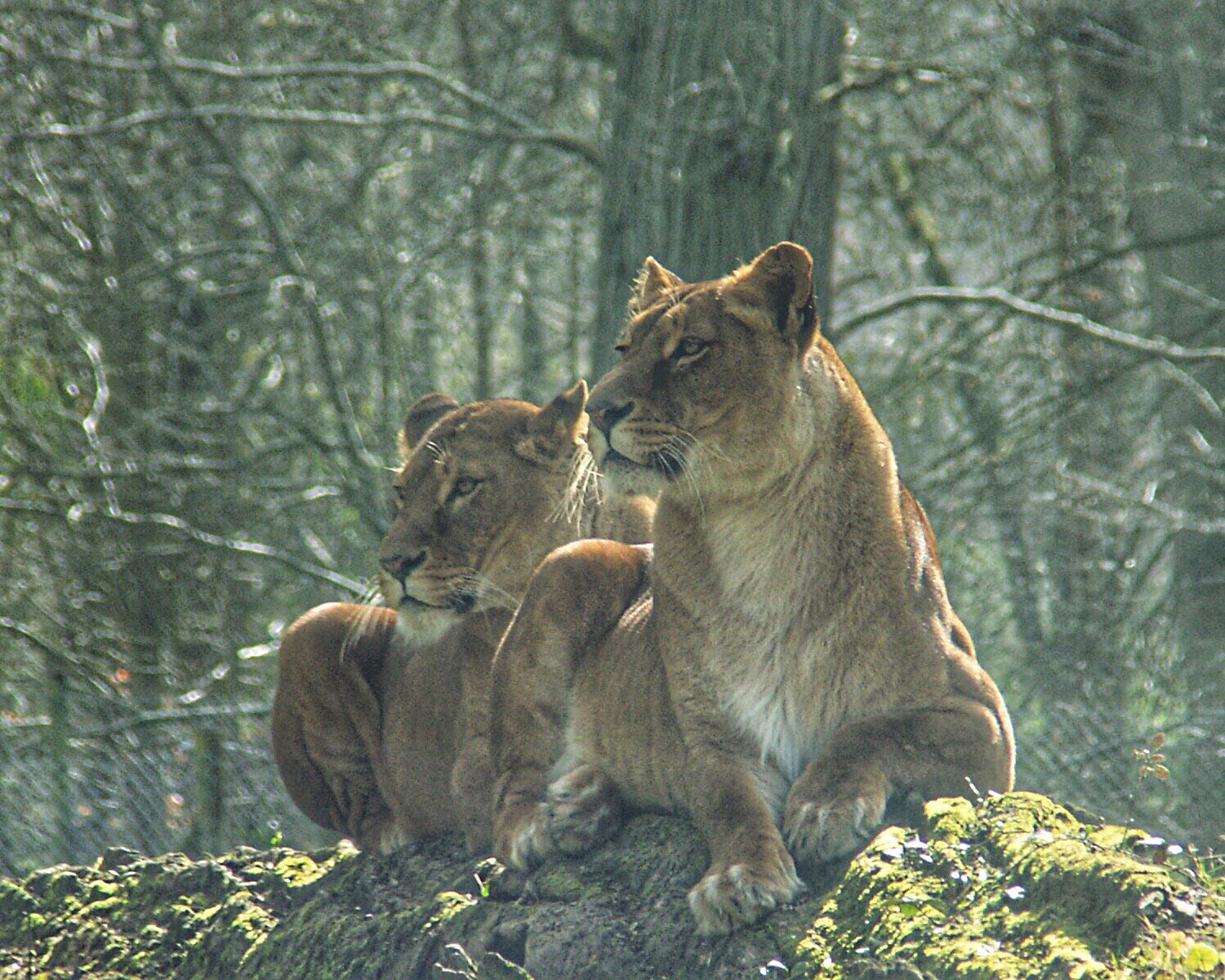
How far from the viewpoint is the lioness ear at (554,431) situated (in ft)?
17.7

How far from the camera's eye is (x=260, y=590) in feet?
36.4

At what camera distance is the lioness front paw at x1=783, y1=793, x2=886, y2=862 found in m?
3.79

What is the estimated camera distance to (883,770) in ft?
12.9

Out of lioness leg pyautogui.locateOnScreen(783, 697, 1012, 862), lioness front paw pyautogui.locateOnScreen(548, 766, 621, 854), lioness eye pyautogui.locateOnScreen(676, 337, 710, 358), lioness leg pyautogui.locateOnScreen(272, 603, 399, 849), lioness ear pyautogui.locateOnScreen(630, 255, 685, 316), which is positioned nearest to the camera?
lioness leg pyautogui.locateOnScreen(783, 697, 1012, 862)

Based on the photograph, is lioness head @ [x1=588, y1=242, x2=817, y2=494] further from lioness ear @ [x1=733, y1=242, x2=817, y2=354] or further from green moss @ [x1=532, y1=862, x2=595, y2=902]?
green moss @ [x1=532, y1=862, x2=595, y2=902]

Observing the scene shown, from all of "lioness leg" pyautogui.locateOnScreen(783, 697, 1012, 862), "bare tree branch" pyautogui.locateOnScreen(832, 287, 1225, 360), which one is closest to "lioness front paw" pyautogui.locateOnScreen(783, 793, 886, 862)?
"lioness leg" pyautogui.locateOnScreen(783, 697, 1012, 862)

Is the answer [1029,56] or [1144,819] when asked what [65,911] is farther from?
[1029,56]

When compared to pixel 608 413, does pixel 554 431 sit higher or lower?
lower

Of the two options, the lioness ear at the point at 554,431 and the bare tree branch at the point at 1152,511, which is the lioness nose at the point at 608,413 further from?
the bare tree branch at the point at 1152,511

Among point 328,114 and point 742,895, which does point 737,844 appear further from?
point 328,114

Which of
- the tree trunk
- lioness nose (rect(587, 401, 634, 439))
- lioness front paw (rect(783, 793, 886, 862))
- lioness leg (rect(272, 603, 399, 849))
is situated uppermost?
the tree trunk

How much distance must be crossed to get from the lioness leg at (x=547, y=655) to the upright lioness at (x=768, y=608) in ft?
0.61

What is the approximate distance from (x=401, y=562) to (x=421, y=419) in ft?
3.33

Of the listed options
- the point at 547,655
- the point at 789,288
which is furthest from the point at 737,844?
the point at 789,288
